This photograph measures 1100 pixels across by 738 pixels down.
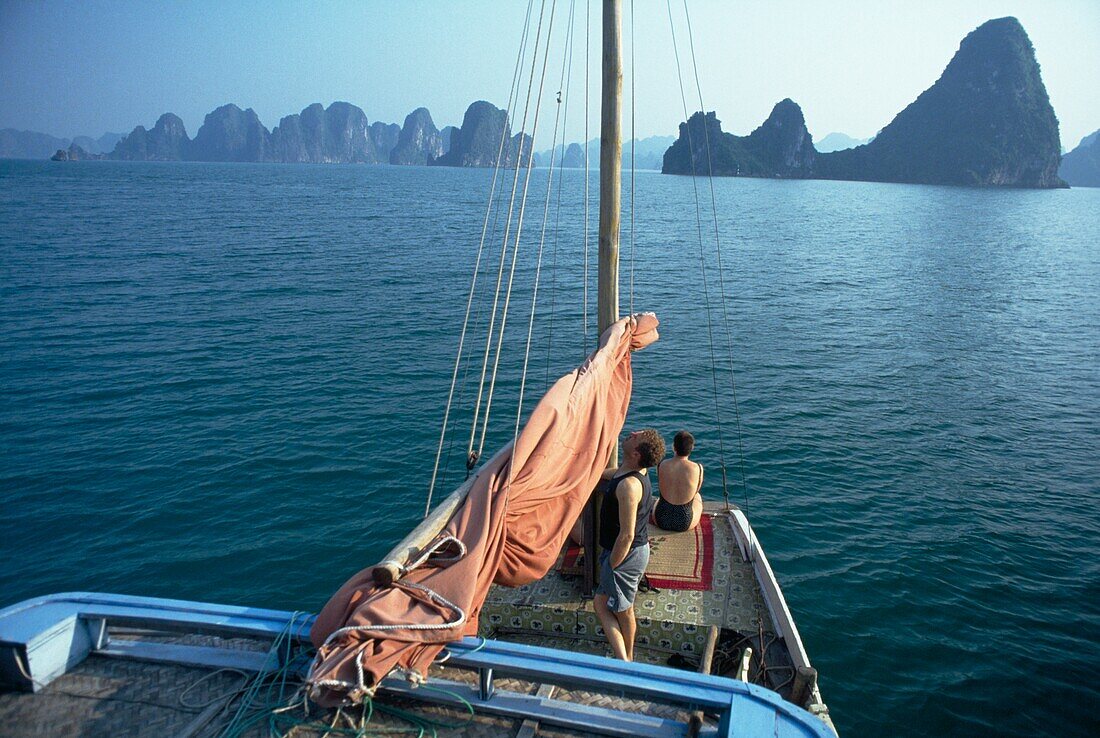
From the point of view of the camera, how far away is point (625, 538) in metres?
6.71

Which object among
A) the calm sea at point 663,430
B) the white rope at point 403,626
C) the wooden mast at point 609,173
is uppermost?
the wooden mast at point 609,173

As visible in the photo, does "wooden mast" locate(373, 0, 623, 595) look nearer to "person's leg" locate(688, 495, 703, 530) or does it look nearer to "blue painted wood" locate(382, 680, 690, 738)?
"person's leg" locate(688, 495, 703, 530)

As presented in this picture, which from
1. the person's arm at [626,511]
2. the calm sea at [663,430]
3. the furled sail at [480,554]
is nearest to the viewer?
the furled sail at [480,554]

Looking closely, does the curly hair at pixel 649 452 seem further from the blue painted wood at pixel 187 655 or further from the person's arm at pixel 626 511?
the blue painted wood at pixel 187 655

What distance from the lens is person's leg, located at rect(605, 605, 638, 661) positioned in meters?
7.14

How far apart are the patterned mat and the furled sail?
2380 mm

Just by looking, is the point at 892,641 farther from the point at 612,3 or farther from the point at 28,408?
the point at 28,408

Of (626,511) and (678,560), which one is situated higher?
(626,511)

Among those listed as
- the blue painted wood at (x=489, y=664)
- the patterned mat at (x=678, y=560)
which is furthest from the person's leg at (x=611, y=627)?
the blue painted wood at (x=489, y=664)

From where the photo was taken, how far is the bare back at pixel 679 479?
9.27 meters

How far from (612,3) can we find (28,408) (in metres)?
20.1

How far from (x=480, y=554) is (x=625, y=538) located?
2.03m

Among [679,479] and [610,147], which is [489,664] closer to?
[679,479]

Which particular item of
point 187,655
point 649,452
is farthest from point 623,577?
point 187,655
